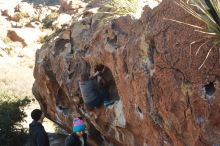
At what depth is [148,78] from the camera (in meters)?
6.11

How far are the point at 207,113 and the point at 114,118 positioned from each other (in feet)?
9.02

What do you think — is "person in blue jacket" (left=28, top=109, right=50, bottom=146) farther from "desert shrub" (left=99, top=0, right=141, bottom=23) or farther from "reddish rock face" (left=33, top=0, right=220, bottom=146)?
"desert shrub" (left=99, top=0, right=141, bottom=23)

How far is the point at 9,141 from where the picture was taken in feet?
39.5

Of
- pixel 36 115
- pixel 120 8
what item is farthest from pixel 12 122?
pixel 120 8

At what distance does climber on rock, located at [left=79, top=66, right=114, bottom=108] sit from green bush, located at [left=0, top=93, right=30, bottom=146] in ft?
14.2

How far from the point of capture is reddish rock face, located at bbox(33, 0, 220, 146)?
5.30m

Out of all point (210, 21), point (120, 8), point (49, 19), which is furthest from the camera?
point (49, 19)

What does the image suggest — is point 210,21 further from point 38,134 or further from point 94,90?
point 38,134

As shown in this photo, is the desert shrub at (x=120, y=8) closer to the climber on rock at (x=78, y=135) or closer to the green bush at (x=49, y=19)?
the climber on rock at (x=78, y=135)

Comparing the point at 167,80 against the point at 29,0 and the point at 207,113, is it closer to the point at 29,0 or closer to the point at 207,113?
the point at 207,113

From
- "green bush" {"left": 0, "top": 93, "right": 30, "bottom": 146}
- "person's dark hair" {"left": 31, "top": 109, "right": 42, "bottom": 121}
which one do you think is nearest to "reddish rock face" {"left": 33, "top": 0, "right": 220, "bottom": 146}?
"person's dark hair" {"left": 31, "top": 109, "right": 42, "bottom": 121}

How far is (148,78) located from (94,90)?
2.25m

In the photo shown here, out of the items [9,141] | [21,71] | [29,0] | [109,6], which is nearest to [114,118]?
[109,6]

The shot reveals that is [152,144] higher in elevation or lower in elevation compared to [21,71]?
higher
